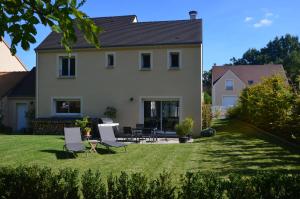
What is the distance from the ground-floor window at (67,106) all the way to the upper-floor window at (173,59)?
23.5 ft

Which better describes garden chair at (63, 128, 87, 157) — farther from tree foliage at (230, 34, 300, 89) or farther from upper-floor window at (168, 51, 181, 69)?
tree foliage at (230, 34, 300, 89)

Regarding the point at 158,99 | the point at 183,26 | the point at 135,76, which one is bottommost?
the point at 158,99

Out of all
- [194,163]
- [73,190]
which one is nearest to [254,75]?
[194,163]

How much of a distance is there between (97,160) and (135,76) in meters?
12.4

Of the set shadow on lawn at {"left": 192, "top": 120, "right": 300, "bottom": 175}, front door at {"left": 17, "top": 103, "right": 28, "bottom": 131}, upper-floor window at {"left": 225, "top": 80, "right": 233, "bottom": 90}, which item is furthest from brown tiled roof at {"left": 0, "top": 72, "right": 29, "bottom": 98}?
upper-floor window at {"left": 225, "top": 80, "right": 233, "bottom": 90}

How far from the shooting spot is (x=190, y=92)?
81.8 feet

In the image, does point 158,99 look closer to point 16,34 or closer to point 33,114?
point 33,114

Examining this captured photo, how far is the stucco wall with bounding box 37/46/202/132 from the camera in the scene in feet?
82.0

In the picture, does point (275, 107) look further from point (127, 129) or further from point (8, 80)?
point (8, 80)

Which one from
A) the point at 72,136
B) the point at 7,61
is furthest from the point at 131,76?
the point at 7,61

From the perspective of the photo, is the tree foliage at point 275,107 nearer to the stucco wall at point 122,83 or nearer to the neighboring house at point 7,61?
the stucco wall at point 122,83

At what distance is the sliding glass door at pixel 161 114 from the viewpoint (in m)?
25.6

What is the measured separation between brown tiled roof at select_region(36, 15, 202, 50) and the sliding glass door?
13.3 feet

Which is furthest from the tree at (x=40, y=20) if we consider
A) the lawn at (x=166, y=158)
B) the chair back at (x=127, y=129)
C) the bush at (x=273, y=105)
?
the chair back at (x=127, y=129)
